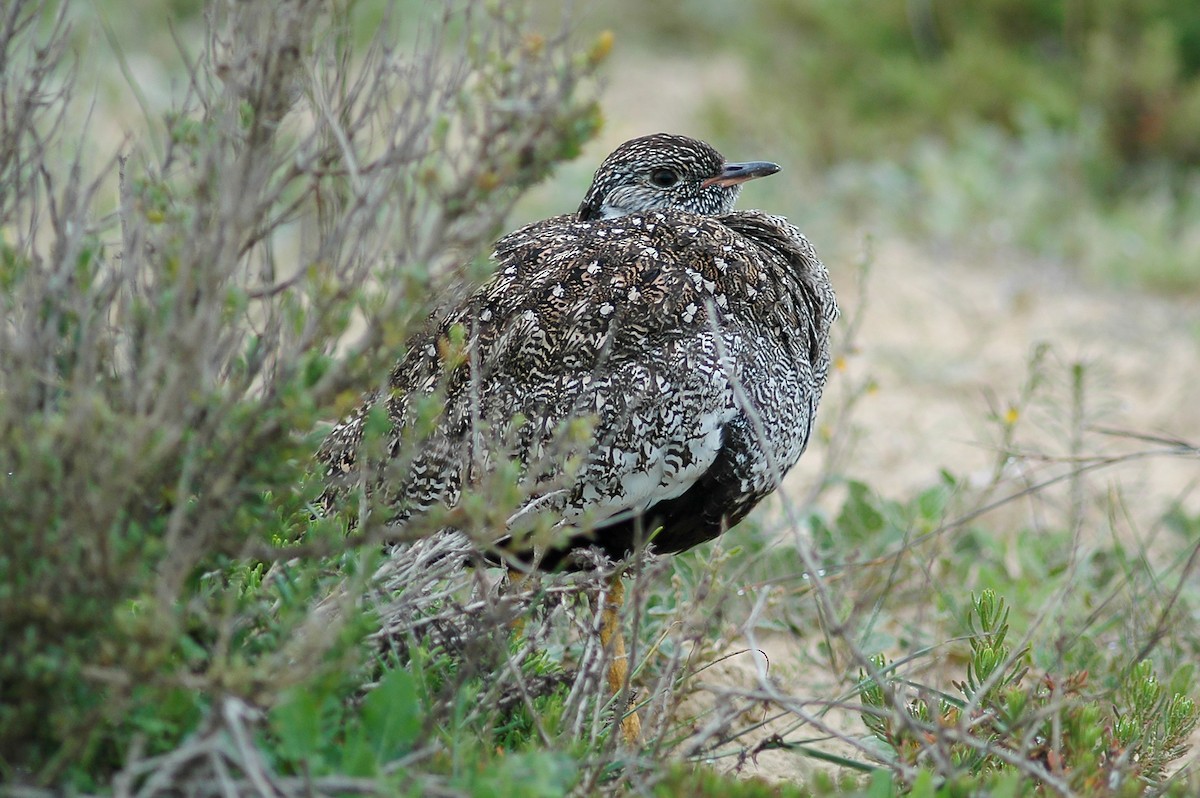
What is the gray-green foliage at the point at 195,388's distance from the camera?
2.14 metres

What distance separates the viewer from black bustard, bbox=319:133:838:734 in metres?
3.16

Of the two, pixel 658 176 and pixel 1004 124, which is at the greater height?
pixel 1004 124

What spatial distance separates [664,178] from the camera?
13.2ft

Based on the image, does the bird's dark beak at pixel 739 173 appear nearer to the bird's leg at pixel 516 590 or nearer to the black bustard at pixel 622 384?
the black bustard at pixel 622 384

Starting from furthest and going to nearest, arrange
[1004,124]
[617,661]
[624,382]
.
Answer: [1004,124] < [617,661] < [624,382]

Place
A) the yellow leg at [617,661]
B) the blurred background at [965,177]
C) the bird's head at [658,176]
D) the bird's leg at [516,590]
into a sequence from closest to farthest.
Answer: the bird's leg at [516,590] → the yellow leg at [617,661] → the bird's head at [658,176] → the blurred background at [965,177]

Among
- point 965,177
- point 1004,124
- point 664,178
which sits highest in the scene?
point 1004,124

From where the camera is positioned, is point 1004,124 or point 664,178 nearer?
point 664,178

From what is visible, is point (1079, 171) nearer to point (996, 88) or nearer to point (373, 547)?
point (996, 88)

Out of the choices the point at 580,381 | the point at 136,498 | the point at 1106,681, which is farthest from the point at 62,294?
the point at 1106,681

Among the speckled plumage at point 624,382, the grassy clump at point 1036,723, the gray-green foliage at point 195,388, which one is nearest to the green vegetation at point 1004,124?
the speckled plumage at point 624,382

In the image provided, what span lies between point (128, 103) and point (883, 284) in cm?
464

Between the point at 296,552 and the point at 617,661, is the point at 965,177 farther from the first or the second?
the point at 296,552

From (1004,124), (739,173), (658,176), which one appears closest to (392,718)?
(658,176)
